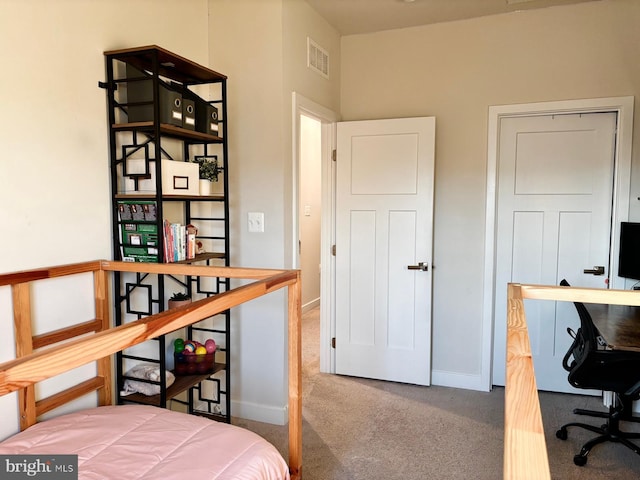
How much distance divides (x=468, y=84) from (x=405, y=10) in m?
0.70

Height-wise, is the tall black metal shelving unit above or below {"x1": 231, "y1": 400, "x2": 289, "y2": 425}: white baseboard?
above

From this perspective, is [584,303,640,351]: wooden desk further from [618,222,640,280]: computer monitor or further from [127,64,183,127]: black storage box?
[127,64,183,127]: black storage box

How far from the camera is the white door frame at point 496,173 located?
10.4ft

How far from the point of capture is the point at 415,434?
2.87m

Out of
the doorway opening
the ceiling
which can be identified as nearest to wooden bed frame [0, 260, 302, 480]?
the ceiling

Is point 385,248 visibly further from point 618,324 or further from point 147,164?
point 147,164

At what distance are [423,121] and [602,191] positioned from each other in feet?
4.36

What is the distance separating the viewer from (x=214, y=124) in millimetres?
2734

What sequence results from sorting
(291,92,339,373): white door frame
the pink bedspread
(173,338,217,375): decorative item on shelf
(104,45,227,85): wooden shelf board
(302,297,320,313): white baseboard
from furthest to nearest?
(302,297,320,313): white baseboard → (291,92,339,373): white door frame → (173,338,217,375): decorative item on shelf → (104,45,227,85): wooden shelf board → the pink bedspread

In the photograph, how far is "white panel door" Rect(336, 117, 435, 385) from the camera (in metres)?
3.54

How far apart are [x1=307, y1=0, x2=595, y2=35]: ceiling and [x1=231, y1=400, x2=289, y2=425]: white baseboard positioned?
2.64m

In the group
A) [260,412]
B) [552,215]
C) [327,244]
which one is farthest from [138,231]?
[552,215]

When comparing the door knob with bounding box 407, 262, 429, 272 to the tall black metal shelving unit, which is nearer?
the tall black metal shelving unit

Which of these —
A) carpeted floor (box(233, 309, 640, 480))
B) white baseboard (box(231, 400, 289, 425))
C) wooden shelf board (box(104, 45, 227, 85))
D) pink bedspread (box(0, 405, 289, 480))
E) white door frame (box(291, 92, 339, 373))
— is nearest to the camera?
pink bedspread (box(0, 405, 289, 480))
